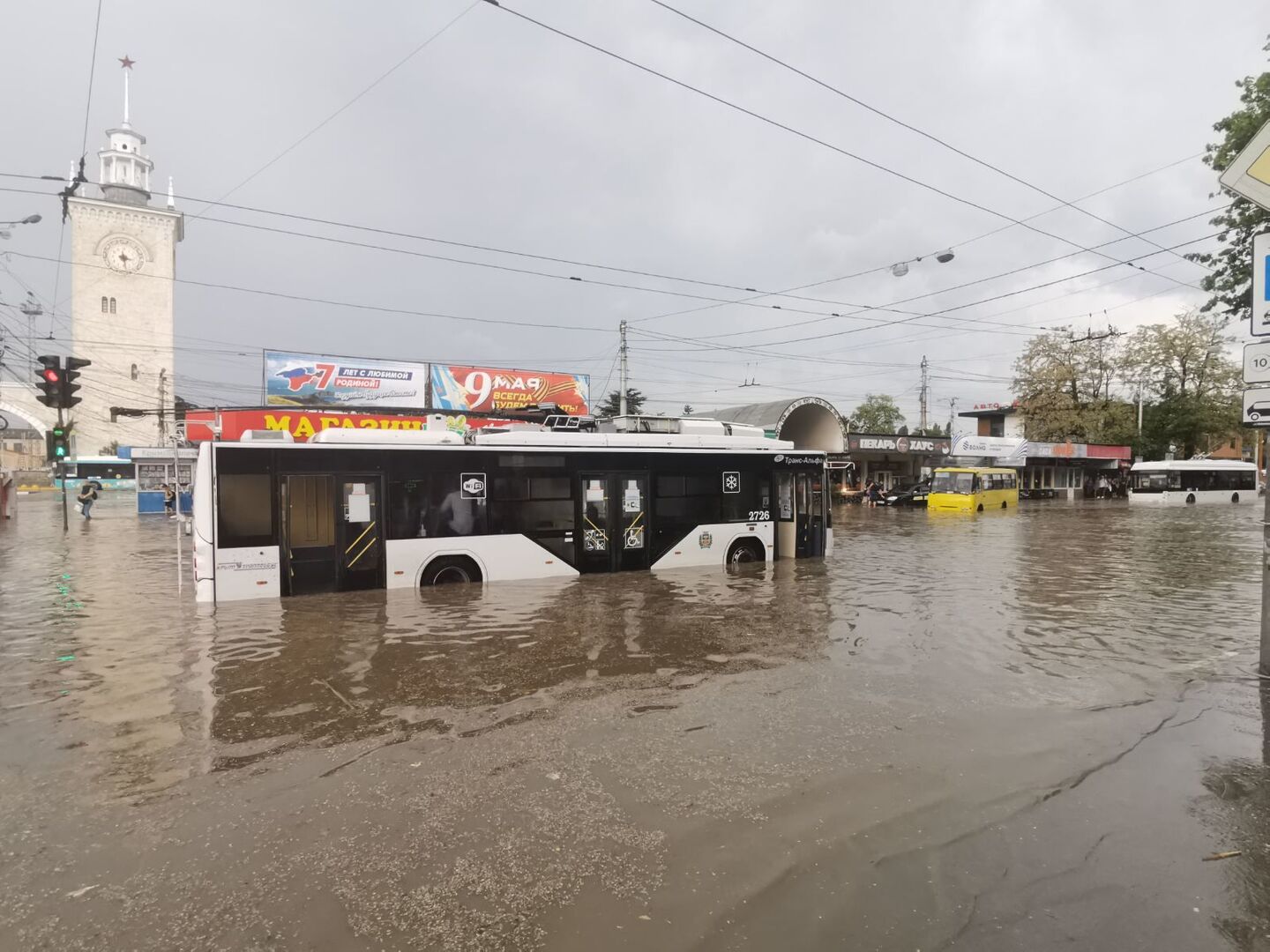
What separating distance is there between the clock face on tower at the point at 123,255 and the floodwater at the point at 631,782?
86.7 m

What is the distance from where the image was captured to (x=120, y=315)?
7712 cm

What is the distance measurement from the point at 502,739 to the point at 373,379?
2637cm

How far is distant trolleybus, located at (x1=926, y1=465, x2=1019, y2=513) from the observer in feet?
124

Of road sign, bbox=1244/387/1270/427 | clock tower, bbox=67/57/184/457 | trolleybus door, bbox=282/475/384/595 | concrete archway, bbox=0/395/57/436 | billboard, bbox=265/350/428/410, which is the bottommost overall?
trolleybus door, bbox=282/475/384/595

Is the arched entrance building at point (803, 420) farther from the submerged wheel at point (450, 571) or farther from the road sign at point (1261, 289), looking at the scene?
the road sign at point (1261, 289)

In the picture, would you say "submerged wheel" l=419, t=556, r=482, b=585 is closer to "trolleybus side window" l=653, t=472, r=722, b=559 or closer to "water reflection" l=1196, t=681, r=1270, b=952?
"trolleybus side window" l=653, t=472, r=722, b=559

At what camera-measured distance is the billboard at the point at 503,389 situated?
100 ft

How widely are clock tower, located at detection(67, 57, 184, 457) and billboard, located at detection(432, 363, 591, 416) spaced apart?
195ft

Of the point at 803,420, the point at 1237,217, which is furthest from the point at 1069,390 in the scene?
the point at 1237,217

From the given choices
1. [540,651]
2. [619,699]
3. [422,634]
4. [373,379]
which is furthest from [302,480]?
[373,379]

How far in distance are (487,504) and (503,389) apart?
20437 millimetres

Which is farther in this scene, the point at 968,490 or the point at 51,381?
the point at 968,490

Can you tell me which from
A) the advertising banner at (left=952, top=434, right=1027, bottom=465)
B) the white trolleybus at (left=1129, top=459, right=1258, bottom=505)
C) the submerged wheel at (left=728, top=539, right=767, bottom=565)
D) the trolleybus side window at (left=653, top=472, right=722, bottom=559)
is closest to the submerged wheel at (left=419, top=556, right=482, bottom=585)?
the trolleybus side window at (left=653, top=472, right=722, bottom=559)

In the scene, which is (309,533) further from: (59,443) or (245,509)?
(59,443)
